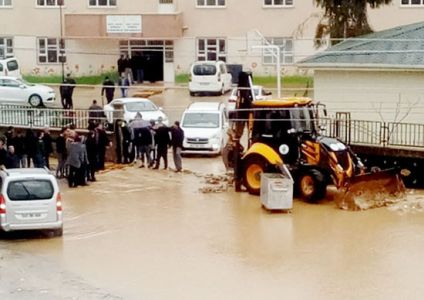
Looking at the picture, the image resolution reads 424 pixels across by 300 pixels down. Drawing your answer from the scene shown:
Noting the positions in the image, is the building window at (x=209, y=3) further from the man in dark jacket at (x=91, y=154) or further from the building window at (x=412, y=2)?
the man in dark jacket at (x=91, y=154)

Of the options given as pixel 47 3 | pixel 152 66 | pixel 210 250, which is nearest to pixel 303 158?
pixel 210 250

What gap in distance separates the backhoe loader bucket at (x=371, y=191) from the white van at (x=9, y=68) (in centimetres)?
2832

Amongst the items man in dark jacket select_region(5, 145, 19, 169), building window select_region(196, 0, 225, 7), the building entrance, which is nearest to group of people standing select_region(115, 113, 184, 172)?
man in dark jacket select_region(5, 145, 19, 169)

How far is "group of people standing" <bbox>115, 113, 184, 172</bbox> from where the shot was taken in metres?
34.5

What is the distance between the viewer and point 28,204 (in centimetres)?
2550

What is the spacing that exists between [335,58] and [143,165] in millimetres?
6789

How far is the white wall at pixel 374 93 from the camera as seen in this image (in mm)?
34188

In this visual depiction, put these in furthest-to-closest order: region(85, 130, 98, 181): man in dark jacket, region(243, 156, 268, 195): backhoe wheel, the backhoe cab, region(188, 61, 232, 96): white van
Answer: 1. region(188, 61, 232, 96): white van
2. region(85, 130, 98, 181): man in dark jacket
3. region(243, 156, 268, 195): backhoe wheel
4. the backhoe cab

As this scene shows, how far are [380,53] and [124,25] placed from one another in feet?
81.9

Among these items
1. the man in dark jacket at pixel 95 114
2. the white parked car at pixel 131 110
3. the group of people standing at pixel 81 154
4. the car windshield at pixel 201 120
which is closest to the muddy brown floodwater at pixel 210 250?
the group of people standing at pixel 81 154

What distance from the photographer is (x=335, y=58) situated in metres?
35.6

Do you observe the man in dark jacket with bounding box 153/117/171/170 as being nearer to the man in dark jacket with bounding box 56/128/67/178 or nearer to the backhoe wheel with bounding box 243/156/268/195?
the man in dark jacket with bounding box 56/128/67/178

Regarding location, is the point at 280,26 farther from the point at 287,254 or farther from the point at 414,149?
the point at 287,254

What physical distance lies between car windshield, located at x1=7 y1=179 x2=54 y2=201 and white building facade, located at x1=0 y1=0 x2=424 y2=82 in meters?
31.9
